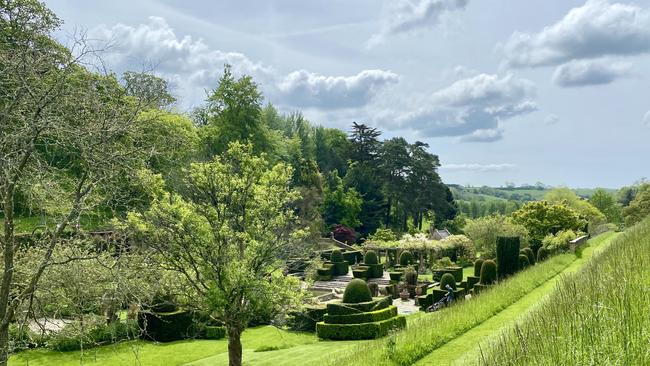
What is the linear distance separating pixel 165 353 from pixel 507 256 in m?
17.8

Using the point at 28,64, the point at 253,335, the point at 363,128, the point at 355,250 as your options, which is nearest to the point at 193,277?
the point at 253,335

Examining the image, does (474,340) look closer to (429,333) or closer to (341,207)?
(429,333)

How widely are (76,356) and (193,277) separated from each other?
609 centimetres

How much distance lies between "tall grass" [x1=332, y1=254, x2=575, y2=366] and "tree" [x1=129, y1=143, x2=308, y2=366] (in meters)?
3.56

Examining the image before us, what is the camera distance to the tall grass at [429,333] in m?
10.1

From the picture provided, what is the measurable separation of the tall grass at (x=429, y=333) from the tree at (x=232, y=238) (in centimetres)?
356

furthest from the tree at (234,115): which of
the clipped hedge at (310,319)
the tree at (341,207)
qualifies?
the clipped hedge at (310,319)

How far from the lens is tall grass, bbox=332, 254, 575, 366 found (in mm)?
Answer: 10055

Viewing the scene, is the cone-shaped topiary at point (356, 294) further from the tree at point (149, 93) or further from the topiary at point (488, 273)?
the tree at point (149, 93)

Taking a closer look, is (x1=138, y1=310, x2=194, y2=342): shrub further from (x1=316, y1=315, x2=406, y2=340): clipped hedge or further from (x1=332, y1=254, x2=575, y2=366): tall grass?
(x1=332, y1=254, x2=575, y2=366): tall grass

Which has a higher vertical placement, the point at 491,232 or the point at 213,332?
the point at 491,232

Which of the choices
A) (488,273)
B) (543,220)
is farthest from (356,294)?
(543,220)

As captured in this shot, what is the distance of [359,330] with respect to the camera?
2056 cm

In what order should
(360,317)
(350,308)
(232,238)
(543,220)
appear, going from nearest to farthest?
1. (232,238)
2. (360,317)
3. (350,308)
4. (543,220)
